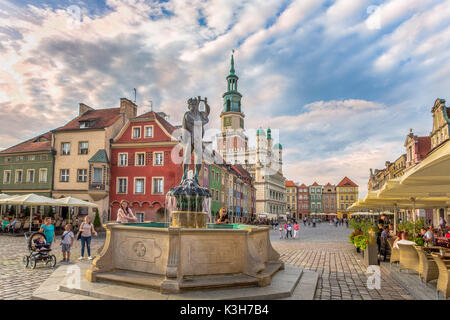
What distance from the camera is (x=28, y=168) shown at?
35.8 meters

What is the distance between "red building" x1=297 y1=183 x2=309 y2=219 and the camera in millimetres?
128875

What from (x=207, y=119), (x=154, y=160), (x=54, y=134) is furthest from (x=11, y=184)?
(x=207, y=119)

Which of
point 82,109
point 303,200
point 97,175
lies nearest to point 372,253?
point 97,175

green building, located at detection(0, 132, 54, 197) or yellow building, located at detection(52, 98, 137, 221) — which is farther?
green building, located at detection(0, 132, 54, 197)

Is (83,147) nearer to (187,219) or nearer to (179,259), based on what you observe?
(187,219)

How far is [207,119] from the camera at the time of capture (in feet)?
36.6

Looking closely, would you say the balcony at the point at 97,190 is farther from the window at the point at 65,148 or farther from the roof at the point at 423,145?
the roof at the point at 423,145

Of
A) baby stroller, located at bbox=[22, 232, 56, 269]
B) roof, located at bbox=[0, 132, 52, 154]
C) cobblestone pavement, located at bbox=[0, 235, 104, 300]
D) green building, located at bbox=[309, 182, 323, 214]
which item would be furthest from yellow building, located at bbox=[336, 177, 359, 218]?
cobblestone pavement, located at bbox=[0, 235, 104, 300]

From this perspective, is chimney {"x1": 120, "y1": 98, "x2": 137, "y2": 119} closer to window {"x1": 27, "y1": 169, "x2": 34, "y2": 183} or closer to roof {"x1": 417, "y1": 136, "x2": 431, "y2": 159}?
window {"x1": 27, "y1": 169, "x2": 34, "y2": 183}

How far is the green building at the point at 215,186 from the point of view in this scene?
39.0 m

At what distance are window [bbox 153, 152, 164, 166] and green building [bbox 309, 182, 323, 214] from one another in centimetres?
10538
